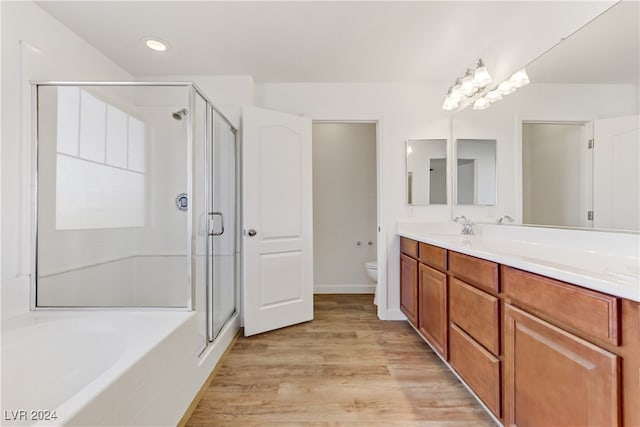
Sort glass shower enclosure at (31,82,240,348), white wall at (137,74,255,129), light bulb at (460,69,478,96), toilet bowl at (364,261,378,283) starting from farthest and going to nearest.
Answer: toilet bowl at (364,261,378,283)
white wall at (137,74,255,129)
light bulb at (460,69,478,96)
glass shower enclosure at (31,82,240,348)

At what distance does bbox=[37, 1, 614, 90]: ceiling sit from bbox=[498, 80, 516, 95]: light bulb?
0.07m

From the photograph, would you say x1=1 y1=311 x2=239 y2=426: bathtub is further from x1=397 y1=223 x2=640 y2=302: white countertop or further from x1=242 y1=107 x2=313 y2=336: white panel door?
x1=397 y1=223 x2=640 y2=302: white countertop

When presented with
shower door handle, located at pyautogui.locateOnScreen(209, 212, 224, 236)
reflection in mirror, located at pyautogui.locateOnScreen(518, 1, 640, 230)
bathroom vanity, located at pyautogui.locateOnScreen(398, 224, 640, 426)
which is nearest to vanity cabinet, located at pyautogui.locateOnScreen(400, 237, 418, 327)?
bathroom vanity, located at pyautogui.locateOnScreen(398, 224, 640, 426)

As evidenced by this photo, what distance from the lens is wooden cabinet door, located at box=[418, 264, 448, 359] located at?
1628 millimetres

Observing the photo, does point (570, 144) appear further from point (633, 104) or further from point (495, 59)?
point (495, 59)

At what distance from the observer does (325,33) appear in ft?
6.08

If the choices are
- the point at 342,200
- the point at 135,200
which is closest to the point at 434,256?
the point at 342,200

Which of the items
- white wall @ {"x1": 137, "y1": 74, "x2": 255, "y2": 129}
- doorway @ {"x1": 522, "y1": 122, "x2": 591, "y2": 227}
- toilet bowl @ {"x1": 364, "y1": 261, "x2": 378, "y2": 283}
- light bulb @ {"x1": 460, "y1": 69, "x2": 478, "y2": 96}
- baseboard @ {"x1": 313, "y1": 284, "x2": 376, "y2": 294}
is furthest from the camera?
baseboard @ {"x1": 313, "y1": 284, "x2": 376, "y2": 294}

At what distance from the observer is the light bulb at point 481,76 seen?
1952 mm

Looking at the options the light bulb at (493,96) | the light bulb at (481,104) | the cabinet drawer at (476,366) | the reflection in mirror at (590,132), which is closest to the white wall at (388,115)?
the light bulb at (481,104)

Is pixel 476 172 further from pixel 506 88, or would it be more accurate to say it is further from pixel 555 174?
pixel 555 174

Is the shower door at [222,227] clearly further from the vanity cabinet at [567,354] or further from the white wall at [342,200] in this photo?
the vanity cabinet at [567,354]

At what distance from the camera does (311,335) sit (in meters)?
2.23

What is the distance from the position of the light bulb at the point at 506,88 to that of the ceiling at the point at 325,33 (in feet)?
0.24
